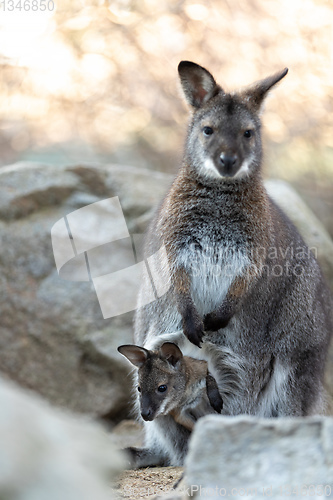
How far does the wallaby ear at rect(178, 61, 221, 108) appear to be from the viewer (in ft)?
14.2

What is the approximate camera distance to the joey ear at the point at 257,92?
4.40 metres

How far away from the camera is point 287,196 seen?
280 inches

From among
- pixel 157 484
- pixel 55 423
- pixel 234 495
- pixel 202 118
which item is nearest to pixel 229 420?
pixel 234 495

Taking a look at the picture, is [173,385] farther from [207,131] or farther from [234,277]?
[207,131]

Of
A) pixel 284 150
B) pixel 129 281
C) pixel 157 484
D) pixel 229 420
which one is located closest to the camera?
pixel 229 420

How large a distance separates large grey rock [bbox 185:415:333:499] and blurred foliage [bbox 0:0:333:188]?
20.3 feet

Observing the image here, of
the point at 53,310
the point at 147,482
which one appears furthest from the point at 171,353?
the point at 53,310

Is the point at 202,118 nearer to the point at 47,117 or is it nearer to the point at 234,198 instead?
the point at 234,198

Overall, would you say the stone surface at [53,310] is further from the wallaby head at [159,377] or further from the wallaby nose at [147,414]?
the wallaby nose at [147,414]

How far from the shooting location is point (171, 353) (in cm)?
413

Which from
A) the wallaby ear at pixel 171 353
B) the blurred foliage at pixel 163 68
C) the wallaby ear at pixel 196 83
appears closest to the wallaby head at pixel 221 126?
the wallaby ear at pixel 196 83

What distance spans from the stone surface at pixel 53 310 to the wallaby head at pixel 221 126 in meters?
2.39

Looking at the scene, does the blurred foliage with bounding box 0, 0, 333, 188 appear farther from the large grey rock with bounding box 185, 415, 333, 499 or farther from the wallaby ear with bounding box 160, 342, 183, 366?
the large grey rock with bounding box 185, 415, 333, 499

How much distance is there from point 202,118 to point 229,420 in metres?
2.55
